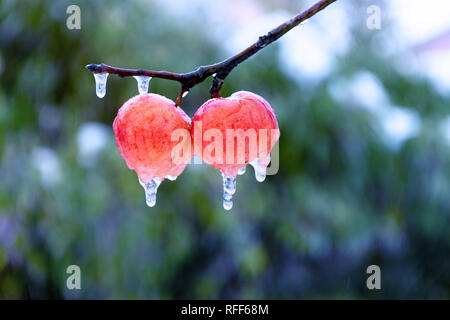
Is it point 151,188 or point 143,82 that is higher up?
point 143,82

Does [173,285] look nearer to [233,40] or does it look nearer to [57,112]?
[57,112]

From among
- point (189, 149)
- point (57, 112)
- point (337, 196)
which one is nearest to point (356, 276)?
point (337, 196)

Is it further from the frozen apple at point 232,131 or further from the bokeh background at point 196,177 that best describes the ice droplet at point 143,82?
the bokeh background at point 196,177

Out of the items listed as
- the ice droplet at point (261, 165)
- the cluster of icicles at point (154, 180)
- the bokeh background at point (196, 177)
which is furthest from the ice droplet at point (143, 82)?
the bokeh background at point (196, 177)

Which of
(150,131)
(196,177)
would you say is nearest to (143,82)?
(150,131)

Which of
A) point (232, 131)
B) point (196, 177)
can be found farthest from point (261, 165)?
point (196, 177)

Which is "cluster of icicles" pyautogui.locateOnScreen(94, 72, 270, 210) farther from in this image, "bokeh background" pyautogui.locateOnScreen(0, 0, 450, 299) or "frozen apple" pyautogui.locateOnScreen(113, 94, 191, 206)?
"bokeh background" pyautogui.locateOnScreen(0, 0, 450, 299)

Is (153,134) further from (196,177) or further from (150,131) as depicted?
(196,177)

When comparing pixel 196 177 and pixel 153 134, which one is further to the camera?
pixel 196 177

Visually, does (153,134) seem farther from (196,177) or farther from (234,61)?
(196,177)
